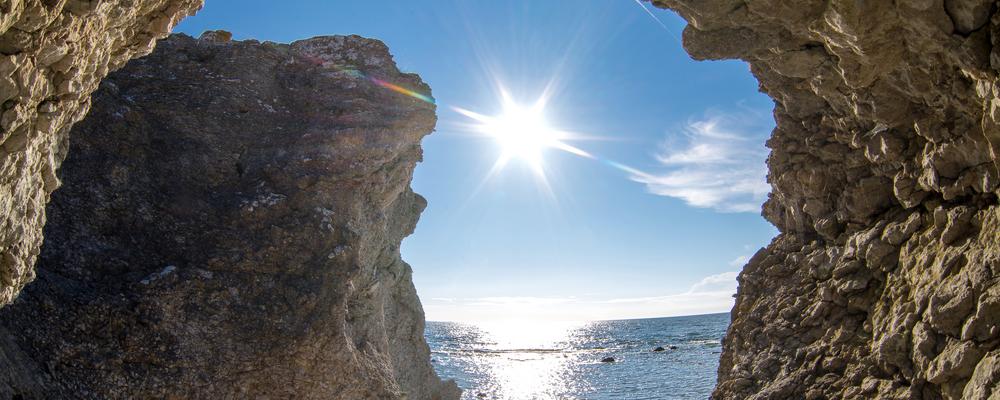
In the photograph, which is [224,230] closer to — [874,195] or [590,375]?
[874,195]

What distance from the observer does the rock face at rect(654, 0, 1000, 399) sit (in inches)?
340

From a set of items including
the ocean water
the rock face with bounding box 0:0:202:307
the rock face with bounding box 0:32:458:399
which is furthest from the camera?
the ocean water

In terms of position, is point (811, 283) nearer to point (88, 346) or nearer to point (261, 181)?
point (261, 181)

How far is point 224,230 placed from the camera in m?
15.3

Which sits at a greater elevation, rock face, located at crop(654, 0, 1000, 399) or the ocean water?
rock face, located at crop(654, 0, 1000, 399)

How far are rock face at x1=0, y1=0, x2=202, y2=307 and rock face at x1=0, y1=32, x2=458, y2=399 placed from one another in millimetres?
3186

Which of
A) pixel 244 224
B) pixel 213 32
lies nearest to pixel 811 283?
pixel 244 224

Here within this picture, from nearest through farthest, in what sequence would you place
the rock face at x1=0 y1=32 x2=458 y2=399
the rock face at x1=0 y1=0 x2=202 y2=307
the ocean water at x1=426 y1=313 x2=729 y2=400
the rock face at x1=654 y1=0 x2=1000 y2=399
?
the rock face at x1=0 y1=0 x2=202 y2=307 < the rock face at x1=654 y1=0 x2=1000 y2=399 < the rock face at x1=0 y1=32 x2=458 y2=399 < the ocean water at x1=426 y1=313 x2=729 y2=400

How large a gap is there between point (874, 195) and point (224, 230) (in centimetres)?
1642

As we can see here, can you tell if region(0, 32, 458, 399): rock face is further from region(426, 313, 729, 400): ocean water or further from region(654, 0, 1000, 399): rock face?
region(426, 313, 729, 400): ocean water

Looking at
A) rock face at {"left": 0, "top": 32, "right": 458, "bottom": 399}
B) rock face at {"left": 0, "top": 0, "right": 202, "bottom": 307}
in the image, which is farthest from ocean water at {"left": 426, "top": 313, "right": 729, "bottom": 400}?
rock face at {"left": 0, "top": 0, "right": 202, "bottom": 307}

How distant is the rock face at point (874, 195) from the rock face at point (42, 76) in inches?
358

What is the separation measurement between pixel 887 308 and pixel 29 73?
14.9 metres

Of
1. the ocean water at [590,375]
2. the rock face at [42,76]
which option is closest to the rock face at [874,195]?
the rock face at [42,76]
